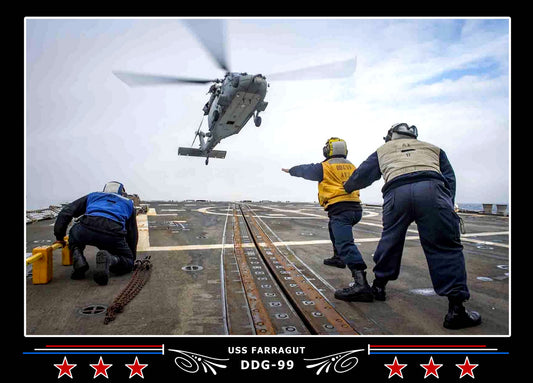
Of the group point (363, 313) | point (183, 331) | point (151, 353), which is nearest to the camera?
point (151, 353)

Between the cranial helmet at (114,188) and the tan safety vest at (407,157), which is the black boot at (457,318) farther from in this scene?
the cranial helmet at (114,188)

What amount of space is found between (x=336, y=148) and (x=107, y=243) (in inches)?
134

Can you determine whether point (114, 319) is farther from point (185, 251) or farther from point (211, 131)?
point (211, 131)

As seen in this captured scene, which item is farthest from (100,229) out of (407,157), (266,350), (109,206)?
(407,157)

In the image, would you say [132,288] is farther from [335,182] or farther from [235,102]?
[235,102]

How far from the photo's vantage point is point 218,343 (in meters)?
1.94

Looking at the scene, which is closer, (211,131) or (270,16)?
(270,16)

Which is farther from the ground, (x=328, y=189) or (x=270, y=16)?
(x=270, y=16)

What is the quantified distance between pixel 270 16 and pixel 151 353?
9.01 ft

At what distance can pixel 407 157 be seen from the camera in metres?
2.86

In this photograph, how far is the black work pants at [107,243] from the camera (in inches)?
151

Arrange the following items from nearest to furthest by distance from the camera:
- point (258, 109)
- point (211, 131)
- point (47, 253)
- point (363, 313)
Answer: point (363, 313) < point (47, 253) < point (258, 109) < point (211, 131)
